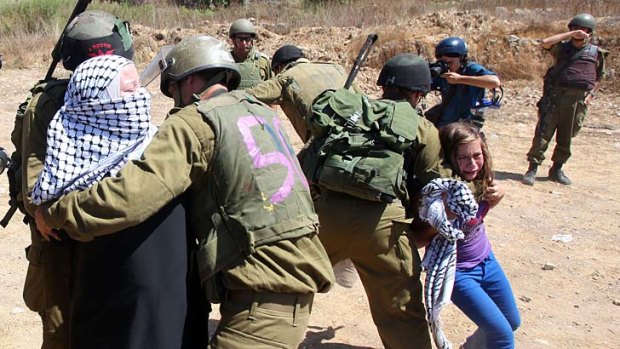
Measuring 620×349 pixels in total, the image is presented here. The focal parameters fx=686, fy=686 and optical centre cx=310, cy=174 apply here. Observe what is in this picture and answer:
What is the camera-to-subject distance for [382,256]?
3146mm

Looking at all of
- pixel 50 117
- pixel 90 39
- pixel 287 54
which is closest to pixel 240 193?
pixel 50 117

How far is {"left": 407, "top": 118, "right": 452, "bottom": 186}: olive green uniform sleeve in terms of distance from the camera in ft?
10.2

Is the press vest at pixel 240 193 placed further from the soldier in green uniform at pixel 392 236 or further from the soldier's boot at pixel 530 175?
the soldier's boot at pixel 530 175

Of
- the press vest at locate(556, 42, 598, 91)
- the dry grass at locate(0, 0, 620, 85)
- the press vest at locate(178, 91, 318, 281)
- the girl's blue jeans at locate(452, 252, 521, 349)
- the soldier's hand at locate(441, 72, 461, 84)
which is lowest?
the dry grass at locate(0, 0, 620, 85)

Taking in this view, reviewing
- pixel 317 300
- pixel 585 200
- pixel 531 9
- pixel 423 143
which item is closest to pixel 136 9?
pixel 531 9

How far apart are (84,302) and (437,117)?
14.0 feet

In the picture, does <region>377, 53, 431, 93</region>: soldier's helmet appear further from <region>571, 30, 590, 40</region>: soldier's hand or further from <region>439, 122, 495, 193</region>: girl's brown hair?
<region>571, 30, 590, 40</region>: soldier's hand

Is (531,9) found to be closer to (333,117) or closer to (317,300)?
(317,300)

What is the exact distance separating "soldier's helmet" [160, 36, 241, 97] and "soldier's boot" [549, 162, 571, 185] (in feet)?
20.6

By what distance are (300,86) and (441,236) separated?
2.06 metres

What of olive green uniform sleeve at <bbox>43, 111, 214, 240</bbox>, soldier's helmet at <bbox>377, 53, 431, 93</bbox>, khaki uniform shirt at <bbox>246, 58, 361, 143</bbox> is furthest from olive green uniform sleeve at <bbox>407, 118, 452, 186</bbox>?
khaki uniform shirt at <bbox>246, 58, 361, 143</bbox>

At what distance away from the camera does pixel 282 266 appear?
2.25 m

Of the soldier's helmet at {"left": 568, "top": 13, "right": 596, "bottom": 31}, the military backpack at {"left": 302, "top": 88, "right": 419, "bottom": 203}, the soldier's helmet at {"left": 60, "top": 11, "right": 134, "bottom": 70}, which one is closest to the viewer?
the soldier's helmet at {"left": 60, "top": 11, "right": 134, "bottom": 70}

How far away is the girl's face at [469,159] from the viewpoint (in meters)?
3.06
